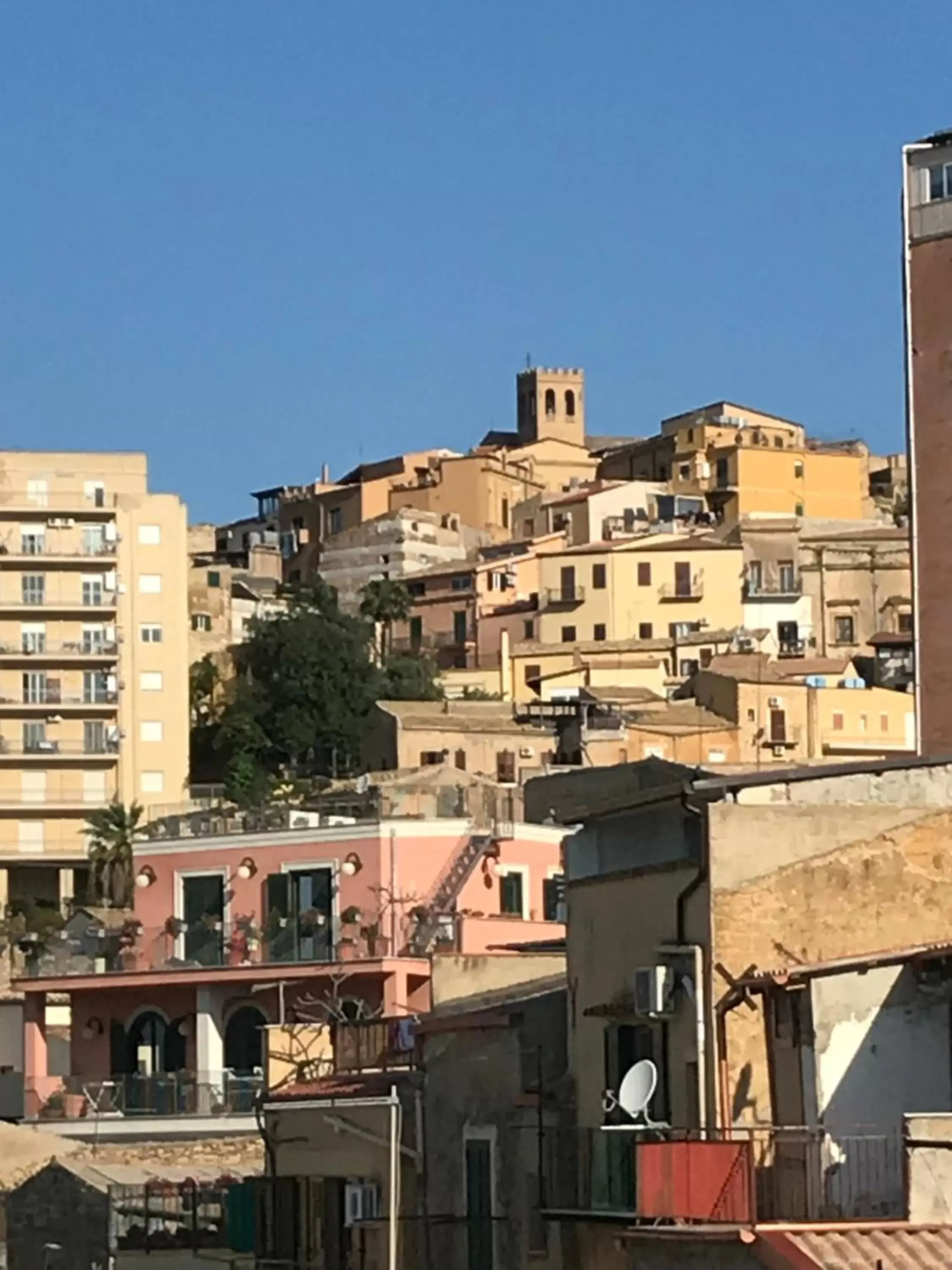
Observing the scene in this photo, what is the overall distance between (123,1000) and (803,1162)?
2991 centimetres

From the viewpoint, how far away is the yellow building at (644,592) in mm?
121375

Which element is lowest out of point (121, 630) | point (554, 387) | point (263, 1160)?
point (263, 1160)

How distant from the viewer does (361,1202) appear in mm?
32438

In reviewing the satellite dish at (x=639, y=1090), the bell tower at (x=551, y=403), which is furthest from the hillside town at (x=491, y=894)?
the bell tower at (x=551, y=403)

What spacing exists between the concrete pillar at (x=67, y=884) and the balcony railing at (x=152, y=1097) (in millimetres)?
54381

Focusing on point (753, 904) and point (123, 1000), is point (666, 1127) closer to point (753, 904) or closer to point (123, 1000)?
point (753, 904)

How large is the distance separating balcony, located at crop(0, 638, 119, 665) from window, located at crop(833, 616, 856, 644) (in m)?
27.7

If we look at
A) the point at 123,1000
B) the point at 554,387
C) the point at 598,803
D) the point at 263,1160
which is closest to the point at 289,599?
the point at 554,387

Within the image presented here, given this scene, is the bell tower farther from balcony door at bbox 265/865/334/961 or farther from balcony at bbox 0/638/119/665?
balcony door at bbox 265/865/334/961

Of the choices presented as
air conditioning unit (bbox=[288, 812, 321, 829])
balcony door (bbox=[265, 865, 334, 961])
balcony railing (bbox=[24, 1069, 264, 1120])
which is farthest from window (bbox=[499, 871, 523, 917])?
balcony railing (bbox=[24, 1069, 264, 1120])

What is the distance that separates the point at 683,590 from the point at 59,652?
24195 mm

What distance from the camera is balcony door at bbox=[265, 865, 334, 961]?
50.7 meters

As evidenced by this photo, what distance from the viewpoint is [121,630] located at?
111438 millimetres

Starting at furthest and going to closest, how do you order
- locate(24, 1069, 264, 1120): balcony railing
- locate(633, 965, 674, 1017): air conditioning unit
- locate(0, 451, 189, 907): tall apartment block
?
1. locate(0, 451, 189, 907): tall apartment block
2. locate(24, 1069, 264, 1120): balcony railing
3. locate(633, 965, 674, 1017): air conditioning unit
